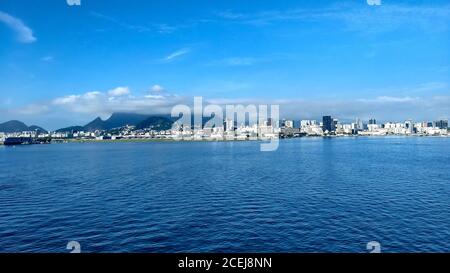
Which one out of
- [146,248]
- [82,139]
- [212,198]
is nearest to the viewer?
[146,248]

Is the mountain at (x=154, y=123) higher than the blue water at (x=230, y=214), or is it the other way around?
the mountain at (x=154, y=123)

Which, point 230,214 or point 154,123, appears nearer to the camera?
point 230,214

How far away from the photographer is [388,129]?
193875 mm

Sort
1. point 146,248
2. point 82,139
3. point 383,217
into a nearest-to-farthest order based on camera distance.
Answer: point 146,248 < point 383,217 < point 82,139

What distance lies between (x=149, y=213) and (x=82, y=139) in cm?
18758

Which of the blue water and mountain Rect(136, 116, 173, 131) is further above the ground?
mountain Rect(136, 116, 173, 131)

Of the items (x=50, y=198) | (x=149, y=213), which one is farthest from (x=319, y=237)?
(x=50, y=198)

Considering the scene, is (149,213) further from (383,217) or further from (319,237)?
(383,217)

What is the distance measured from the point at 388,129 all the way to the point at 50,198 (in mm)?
200637

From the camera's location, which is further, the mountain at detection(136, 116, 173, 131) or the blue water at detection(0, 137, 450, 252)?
the mountain at detection(136, 116, 173, 131)

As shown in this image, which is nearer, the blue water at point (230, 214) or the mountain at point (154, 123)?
the blue water at point (230, 214)

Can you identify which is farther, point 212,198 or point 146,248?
point 212,198
